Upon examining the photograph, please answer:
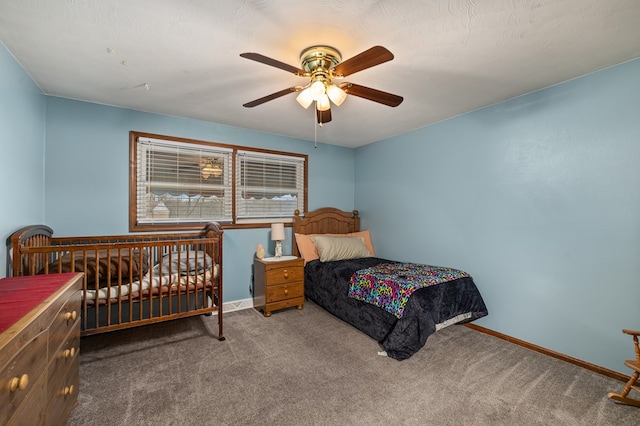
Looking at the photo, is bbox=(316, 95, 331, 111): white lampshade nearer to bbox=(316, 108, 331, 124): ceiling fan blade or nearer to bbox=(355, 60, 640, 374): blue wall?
bbox=(316, 108, 331, 124): ceiling fan blade

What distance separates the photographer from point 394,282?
2.59 metres

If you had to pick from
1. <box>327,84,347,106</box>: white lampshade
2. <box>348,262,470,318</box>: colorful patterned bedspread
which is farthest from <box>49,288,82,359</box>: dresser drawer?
<box>348,262,470,318</box>: colorful patterned bedspread

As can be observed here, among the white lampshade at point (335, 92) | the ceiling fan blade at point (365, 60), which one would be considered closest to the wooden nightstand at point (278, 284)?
the white lampshade at point (335, 92)

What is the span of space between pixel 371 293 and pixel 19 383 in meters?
2.35

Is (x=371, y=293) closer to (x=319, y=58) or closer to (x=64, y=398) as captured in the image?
(x=319, y=58)

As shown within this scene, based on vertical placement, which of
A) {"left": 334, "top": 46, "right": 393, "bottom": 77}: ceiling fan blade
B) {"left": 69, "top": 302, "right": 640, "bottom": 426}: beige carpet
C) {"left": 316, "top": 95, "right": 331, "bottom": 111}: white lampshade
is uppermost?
{"left": 334, "top": 46, "right": 393, "bottom": 77}: ceiling fan blade

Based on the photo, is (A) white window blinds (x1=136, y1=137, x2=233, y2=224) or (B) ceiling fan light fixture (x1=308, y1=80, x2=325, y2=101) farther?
(A) white window blinds (x1=136, y1=137, x2=233, y2=224)

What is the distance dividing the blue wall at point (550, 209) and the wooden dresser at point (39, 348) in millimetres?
3314

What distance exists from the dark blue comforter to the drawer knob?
2.22 m

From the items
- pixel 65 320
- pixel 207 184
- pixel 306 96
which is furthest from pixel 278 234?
pixel 65 320

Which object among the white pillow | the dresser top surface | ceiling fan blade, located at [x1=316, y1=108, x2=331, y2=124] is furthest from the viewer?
the white pillow

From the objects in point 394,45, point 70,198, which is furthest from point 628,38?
point 70,198

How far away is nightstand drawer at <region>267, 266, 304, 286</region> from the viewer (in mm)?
3234

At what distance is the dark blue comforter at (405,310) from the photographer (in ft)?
7.72
